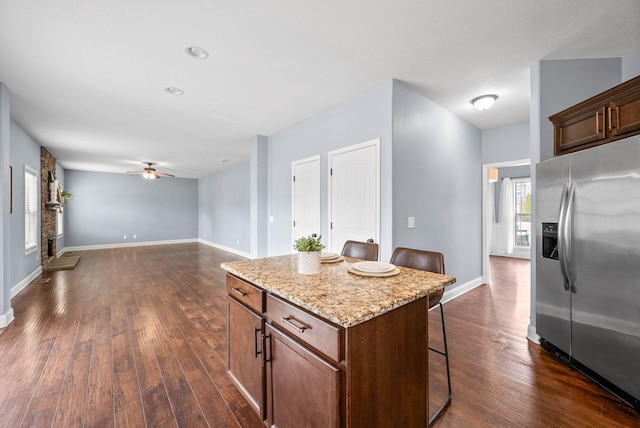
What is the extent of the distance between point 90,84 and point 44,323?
276 cm

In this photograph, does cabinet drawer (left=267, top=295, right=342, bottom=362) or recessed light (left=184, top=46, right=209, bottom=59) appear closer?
cabinet drawer (left=267, top=295, right=342, bottom=362)

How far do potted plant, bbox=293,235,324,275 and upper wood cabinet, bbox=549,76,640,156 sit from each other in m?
2.30

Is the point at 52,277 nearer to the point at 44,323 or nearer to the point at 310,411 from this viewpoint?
the point at 44,323

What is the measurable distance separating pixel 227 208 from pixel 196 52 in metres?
6.64

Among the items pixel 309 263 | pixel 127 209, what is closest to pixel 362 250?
pixel 309 263

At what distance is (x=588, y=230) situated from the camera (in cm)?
201

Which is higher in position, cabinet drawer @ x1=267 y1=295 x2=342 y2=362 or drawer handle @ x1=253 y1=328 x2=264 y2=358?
cabinet drawer @ x1=267 y1=295 x2=342 y2=362

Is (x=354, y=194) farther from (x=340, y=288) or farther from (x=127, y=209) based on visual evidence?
(x=127, y=209)

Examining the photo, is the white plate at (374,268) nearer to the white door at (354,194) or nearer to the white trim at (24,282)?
the white door at (354,194)

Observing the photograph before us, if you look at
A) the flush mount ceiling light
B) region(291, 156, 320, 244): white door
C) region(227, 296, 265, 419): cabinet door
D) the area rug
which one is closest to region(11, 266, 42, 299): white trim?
the area rug

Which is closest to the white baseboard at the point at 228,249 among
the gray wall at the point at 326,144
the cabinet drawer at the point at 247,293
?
the gray wall at the point at 326,144

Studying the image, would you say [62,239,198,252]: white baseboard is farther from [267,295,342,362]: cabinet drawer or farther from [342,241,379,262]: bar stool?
[267,295,342,362]: cabinet drawer

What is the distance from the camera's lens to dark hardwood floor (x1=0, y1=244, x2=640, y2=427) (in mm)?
1704

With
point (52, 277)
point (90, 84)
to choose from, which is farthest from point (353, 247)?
point (52, 277)
